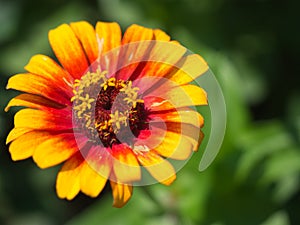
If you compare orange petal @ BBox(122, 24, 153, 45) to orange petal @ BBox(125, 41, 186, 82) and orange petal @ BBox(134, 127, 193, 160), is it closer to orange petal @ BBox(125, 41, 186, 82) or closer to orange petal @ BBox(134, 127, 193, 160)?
orange petal @ BBox(125, 41, 186, 82)

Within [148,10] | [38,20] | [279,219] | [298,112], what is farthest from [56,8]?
[279,219]

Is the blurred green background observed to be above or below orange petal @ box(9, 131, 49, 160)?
below

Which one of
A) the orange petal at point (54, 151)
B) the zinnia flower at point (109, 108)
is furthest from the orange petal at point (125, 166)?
the orange petal at point (54, 151)

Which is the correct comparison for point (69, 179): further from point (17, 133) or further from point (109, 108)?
point (109, 108)

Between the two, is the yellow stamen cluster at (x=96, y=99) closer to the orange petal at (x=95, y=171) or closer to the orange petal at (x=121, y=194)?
the orange petal at (x=95, y=171)

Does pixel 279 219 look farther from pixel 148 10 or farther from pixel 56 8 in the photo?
pixel 56 8

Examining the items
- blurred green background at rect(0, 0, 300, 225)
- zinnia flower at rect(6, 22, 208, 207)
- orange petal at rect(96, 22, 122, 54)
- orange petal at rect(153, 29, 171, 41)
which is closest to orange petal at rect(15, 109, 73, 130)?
zinnia flower at rect(6, 22, 208, 207)
